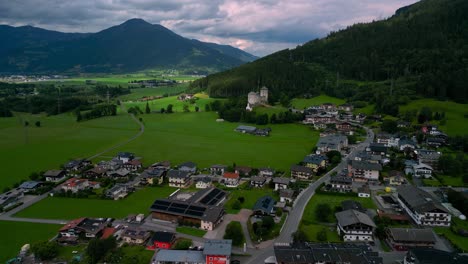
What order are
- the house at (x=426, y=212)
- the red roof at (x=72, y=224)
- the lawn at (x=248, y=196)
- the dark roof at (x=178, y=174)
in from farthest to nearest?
the dark roof at (x=178, y=174) < the lawn at (x=248, y=196) < the house at (x=426, y=212) < the red roof at (x=72, y=224)

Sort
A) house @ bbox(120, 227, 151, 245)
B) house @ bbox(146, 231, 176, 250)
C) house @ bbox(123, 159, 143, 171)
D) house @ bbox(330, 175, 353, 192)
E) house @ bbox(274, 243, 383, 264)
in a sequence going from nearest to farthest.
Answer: house @ bbox(274, 243, 383, 264) → house @ bbox(146, 231, 176, 250) → house @ bbox(120, 227, 151, 245) → house @ bbox(330, 175, 353, 192) → house @ bbox(123, 159, 143, 171)

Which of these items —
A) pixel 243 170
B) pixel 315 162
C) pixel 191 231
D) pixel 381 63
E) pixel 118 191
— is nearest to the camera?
pixel 191 231

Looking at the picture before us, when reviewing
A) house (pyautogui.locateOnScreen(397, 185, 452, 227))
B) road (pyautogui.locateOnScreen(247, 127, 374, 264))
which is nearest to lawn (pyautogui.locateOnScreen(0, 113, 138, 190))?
road (pyautogui.locateOnScreen(247, 127, 374, 264))

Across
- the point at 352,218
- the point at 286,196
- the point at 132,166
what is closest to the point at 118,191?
the point at 132,166

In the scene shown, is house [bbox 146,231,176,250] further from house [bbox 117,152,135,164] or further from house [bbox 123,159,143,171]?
house [bbox 117,152,135,164]

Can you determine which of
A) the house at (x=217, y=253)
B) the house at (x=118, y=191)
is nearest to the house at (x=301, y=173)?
the house at (x=217, y=253)

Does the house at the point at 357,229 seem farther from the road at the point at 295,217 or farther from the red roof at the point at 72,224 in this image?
the red roof at the point at 72,224

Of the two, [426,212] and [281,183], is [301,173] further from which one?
[426,212]
